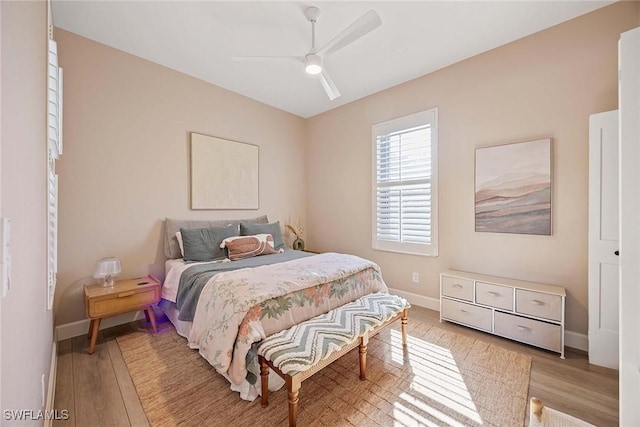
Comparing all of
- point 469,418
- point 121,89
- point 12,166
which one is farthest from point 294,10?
point 469,418

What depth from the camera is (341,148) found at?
4.16 m

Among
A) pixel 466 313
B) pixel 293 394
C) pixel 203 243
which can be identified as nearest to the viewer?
pixel 293 394

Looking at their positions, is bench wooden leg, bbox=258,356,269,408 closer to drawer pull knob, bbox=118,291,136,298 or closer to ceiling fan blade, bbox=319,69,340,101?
drawer pull knob, bbox=118,291,136,298

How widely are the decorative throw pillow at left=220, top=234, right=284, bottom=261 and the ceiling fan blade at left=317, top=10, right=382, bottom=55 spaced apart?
204 centimetres

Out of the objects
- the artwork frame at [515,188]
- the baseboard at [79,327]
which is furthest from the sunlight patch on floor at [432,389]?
the baseboard at [79,327]

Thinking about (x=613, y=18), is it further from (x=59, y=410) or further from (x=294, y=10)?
(x=59, y=410)

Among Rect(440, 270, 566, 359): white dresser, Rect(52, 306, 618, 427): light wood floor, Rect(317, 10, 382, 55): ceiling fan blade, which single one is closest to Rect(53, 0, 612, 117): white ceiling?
Rect(317, 10, 382, 55): ceiling fan blade

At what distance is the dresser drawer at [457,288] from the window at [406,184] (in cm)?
42

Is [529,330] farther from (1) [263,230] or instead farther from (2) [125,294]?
(2) [125,294]

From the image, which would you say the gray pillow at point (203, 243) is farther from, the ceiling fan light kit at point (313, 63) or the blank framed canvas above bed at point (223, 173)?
the ceiling fan light kit at point (313, 63)

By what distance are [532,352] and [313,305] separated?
75.5 inches

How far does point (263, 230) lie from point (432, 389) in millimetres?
2487

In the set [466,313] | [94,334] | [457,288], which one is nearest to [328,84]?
[457,288]

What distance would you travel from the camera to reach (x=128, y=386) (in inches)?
72.5
